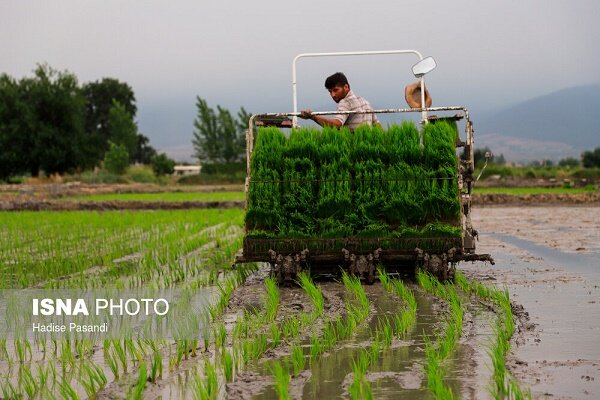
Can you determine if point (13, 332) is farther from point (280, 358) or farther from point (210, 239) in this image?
point (210, 239)

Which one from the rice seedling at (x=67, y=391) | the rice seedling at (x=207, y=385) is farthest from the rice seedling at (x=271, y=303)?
the rice seedling at (x=67, y=391)

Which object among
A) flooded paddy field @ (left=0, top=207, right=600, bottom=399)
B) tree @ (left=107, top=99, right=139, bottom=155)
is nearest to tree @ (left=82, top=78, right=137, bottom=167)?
tree @ (left=107, top=99, right=139, bottom=155)

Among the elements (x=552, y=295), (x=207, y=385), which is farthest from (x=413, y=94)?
(x=207, y=385)

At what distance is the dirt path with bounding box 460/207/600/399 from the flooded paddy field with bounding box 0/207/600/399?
0.02m

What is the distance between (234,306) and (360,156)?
6.29 ft

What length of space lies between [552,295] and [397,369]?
3.35 meters

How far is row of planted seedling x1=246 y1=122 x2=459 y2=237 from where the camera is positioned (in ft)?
27.5

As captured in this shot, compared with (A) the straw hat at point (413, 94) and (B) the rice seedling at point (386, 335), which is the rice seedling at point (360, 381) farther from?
(A) the straw hat at point (413, 94)

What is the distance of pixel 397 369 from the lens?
5.03m

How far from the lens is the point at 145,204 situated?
29.0 metres

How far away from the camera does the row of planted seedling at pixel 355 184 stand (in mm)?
8375

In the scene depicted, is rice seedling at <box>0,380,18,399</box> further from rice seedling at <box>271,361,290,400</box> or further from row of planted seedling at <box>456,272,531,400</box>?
row of planted seedling at <box>456,272,531,400</box>

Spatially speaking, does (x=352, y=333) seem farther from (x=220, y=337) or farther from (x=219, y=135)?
(x=219, y=135)

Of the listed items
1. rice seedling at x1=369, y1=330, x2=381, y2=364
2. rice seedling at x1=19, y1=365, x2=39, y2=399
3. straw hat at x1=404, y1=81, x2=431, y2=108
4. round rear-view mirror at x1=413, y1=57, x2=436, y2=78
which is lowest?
rice seedling at x1=19, y1=365, x2=39, y2=399
